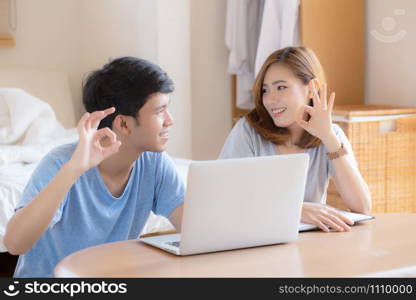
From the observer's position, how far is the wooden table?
1211mm

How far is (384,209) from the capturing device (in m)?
3.11

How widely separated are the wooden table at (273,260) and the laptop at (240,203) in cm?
3

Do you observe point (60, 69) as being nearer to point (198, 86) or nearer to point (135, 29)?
point (135, 29)

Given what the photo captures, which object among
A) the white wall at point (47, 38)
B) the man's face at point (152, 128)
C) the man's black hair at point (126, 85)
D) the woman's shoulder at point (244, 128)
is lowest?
the woman's shoulder at point (244, 128)

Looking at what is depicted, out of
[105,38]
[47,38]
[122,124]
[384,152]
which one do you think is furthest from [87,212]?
[47,38]

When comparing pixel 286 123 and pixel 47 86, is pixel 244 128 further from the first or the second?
pixel 47 86

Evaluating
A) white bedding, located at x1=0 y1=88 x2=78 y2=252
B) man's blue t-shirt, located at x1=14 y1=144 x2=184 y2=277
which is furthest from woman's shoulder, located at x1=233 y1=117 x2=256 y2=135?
white bedding, located at x1=0 y1=88 x2=78 y2=252

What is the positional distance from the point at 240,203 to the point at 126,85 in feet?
1.55

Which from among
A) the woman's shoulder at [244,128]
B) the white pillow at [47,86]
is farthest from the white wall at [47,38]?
the woman's shoulder at [244,128]

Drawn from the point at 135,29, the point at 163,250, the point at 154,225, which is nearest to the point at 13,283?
the point at 163,250

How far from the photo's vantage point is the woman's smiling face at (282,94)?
194 cm

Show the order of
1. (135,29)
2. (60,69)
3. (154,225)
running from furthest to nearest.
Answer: (60,69)
(135,29)
(154,225)

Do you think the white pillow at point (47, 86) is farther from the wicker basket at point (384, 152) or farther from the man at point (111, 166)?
the man at point (111, 166)

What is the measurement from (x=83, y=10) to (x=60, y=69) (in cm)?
42
